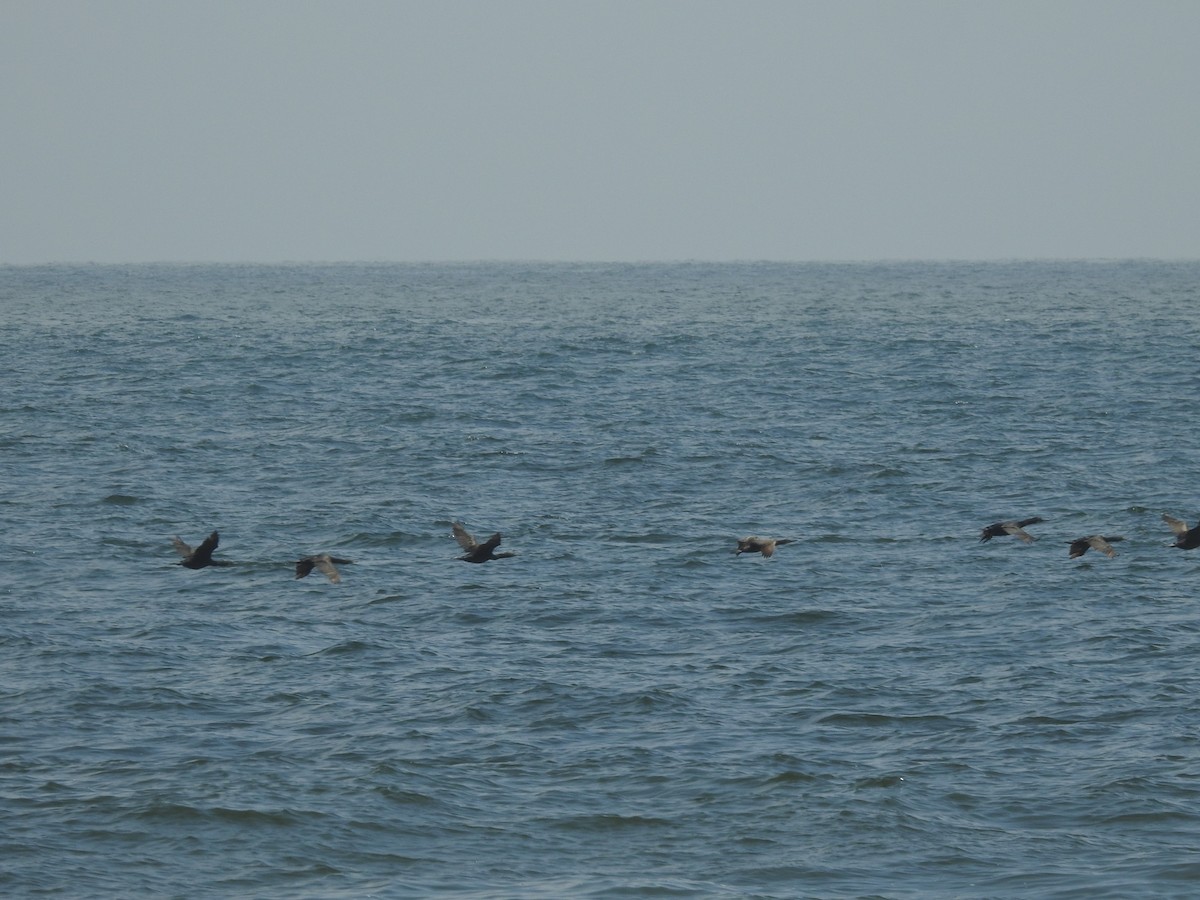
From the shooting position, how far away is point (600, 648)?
91.1 feet

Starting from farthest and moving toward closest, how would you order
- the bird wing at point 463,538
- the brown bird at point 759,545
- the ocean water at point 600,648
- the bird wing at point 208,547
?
the bird wing at point 463,538 → the brown bird at point 759,545 → the bird wing at point 208,547 → the ocean water at point 600,648

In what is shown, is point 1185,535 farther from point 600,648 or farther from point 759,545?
point 600,648

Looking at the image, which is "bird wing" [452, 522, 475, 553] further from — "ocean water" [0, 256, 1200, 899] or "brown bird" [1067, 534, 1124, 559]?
"brown bird" [1067, 534, 1124, 559]

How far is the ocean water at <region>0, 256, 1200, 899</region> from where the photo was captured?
2039 centimetres

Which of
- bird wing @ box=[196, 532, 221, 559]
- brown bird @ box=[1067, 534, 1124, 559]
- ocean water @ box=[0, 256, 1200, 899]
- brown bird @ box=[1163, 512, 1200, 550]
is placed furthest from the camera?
brown bird @ box=[1163, 512, 1200, 550]

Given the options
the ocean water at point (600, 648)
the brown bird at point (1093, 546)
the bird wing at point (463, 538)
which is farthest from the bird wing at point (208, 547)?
the brown bird at point (1093, 546)

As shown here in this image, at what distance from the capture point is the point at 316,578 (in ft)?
109

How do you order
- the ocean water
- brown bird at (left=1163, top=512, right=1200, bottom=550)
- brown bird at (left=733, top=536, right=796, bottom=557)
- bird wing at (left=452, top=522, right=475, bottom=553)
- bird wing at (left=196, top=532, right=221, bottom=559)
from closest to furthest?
the ocean water < bird wing at (left=196, top=532, right=221, bottom=559) < brown bird at (left=733, top=536, right=796, bottom=557) < brown bird at (left=1163, top=512, right=1200, bottom=550) < bird wing at (left=452, top=522, right=475, bottom=553)

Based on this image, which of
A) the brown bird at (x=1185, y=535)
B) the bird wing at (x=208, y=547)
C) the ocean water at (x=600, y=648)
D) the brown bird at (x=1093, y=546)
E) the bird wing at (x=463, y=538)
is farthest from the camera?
the bird wing at (x=463, y=538)

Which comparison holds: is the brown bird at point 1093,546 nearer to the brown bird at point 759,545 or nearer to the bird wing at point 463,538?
the brown bird at point 759,545

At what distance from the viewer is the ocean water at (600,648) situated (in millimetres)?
20391

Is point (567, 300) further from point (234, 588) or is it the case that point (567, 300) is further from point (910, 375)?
point (234, 588)

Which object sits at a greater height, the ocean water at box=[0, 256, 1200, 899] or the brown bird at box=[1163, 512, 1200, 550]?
the brown bird at box=[1163, 512, 1200, 550]

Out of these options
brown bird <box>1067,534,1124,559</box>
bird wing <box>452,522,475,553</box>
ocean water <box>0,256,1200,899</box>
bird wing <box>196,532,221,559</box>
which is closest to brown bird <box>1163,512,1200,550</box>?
brown bird <box>1067,534,1124,559</box>
